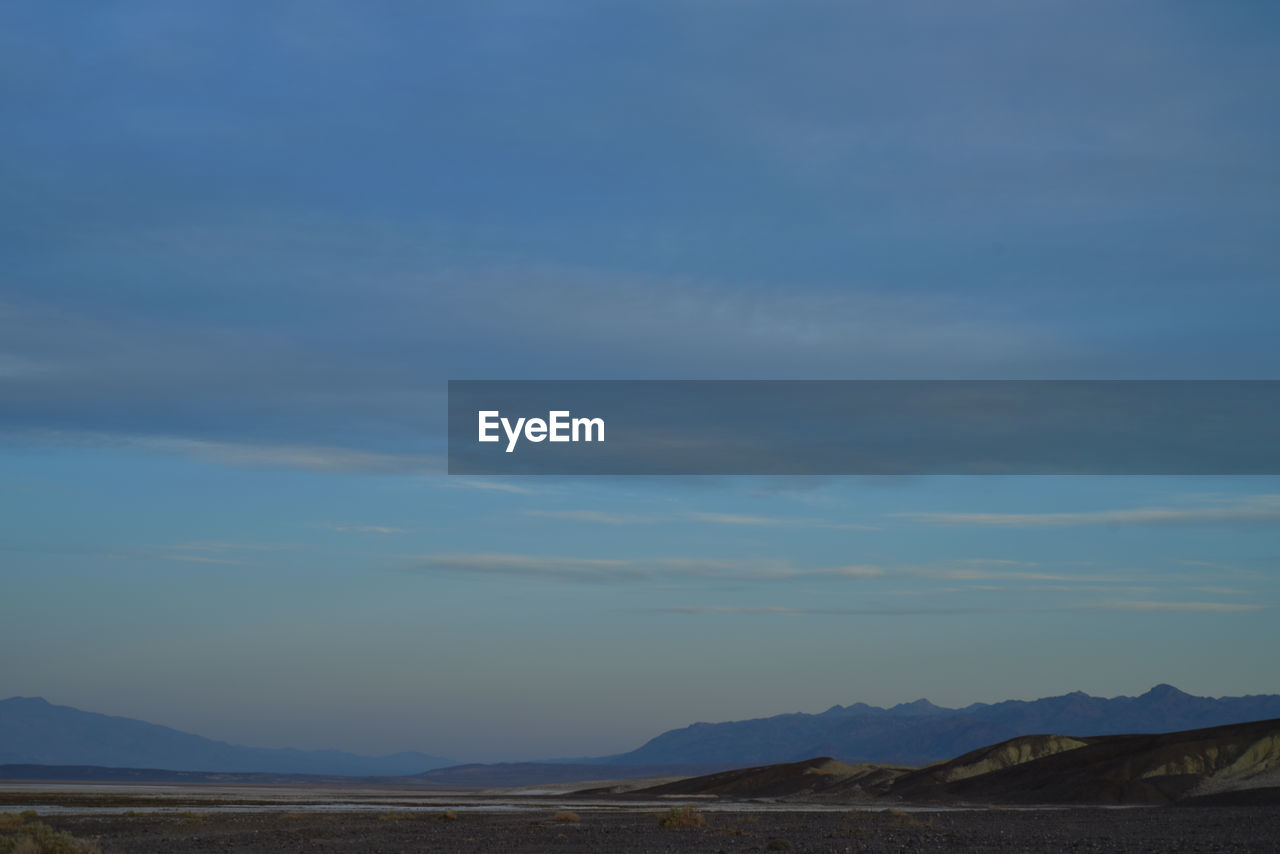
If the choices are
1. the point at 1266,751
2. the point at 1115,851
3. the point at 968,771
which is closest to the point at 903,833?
the point at 1115,851

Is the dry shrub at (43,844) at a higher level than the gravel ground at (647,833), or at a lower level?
higher

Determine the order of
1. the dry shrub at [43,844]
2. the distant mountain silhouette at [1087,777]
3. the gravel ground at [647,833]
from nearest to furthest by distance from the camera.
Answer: the dry shrub at [43,844] → the gravel ground at [647,833] → the distant mountain silhouette at [1087,777]

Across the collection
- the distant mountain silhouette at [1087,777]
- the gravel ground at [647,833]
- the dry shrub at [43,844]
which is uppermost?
the dry shrub at [43,844]

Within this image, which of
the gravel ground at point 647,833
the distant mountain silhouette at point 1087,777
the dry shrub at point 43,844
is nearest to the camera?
the dry shrub at point 43,844

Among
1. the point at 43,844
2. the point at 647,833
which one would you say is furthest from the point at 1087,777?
the point at 43,844

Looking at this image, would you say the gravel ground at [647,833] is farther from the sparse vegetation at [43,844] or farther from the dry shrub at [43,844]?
the dry shrub at [43,844]

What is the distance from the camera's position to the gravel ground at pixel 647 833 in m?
38.8

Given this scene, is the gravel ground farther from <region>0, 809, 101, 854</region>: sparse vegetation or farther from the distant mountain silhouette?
the distant mountain silhouette

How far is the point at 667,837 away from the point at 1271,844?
62.3ft

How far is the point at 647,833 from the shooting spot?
1834 inches

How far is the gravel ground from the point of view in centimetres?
3875

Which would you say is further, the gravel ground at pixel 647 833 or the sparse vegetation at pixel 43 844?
the gravel ground at pixel 647 833

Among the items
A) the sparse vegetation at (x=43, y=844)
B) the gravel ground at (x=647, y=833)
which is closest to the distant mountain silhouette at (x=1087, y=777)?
the gravel ground at (x=647, y=833)

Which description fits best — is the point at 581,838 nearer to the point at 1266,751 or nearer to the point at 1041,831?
the point at 1041,831
